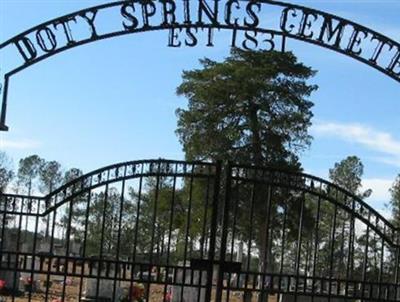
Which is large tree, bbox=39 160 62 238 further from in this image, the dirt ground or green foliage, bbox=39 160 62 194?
the dirt ground

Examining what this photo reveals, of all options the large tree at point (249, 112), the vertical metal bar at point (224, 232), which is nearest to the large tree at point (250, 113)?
the large tree at point (249, 112)

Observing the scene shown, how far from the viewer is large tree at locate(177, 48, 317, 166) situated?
26562 millimetres

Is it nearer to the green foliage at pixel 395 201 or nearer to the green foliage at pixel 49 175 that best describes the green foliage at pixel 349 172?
the green foliage at pixel 395 201

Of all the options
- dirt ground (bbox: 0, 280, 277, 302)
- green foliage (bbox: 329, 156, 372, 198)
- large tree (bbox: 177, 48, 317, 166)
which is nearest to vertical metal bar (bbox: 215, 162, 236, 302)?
dirt ground (bbox: 0, 280, 277, 302)

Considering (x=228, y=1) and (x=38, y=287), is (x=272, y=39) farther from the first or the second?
(x=38, y=287)

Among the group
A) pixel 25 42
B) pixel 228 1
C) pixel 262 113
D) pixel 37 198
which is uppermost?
pixel 262 113

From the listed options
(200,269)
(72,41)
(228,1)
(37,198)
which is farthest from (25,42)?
(200,269)

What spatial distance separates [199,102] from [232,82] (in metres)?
1.40

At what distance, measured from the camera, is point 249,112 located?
87.7 feet

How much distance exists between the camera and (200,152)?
88.0ft

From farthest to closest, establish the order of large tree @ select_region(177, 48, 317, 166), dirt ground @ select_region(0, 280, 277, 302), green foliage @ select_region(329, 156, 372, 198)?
green foliage @ select_region(329, 156, 372, 198) < large tree @ select_region(177, 48, 317, 166) < dirt ground @ select_region(0, 280, 277, 302)

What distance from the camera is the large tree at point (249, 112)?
2656 cm

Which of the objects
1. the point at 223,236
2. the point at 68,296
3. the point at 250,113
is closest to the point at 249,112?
the point at 250,113

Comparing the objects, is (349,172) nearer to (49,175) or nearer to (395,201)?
(395,201)
